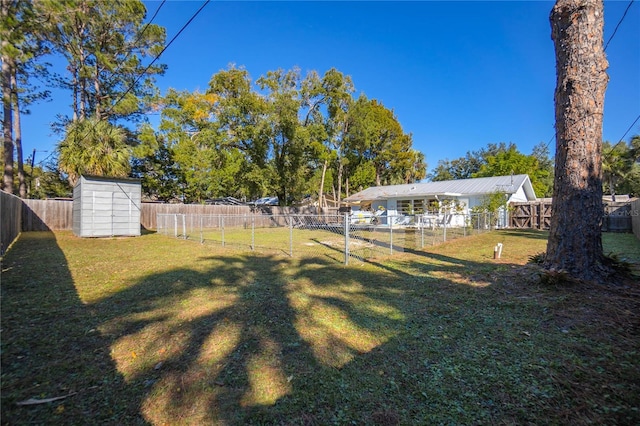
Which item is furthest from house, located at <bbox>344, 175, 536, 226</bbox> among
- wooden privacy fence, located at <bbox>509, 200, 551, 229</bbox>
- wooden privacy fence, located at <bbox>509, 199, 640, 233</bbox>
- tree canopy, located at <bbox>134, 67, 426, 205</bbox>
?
tree canopy, located at <bbox>134, 67, 426, 205</bbox>

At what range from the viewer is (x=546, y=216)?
738 inches

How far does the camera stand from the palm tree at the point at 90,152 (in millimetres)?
14039

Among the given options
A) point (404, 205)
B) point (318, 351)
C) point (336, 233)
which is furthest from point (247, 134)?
point (318, 351)

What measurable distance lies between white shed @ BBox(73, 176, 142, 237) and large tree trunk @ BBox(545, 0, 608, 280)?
15.0 meters

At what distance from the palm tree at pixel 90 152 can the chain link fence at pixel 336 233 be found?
11.0 feet

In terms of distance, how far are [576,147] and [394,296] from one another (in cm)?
399

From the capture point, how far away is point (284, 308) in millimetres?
4090

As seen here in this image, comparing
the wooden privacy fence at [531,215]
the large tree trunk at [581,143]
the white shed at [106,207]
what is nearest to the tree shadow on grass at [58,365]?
the large tree trunk at [581,143]

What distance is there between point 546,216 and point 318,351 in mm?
21400

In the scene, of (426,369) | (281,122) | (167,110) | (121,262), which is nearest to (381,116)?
(281,122)

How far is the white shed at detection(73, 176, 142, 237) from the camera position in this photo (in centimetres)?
1219

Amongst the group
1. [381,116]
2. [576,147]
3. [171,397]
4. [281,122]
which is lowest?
[171,397]

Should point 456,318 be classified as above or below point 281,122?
below

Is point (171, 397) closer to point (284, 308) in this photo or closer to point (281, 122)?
point (284, 308)
